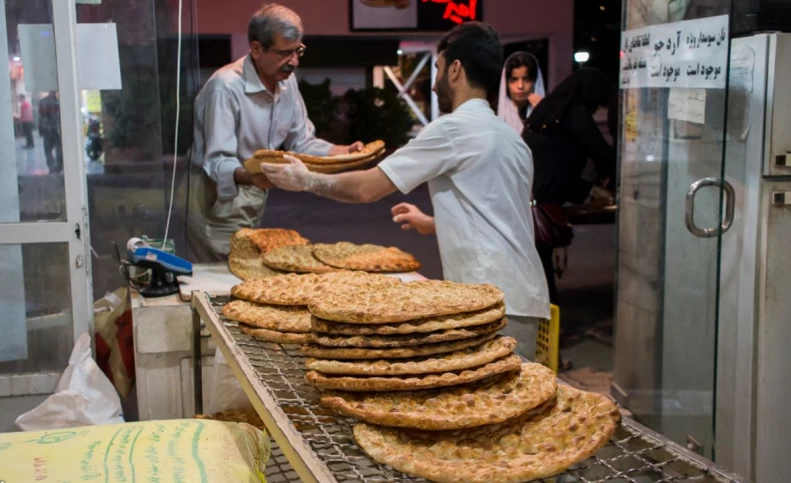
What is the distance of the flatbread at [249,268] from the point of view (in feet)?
9.39

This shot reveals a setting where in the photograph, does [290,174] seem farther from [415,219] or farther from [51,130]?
[51,130]

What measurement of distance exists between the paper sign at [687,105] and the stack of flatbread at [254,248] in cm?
153

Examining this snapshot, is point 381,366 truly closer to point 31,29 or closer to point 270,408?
point 270,408

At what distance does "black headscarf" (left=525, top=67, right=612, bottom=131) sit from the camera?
495 cm

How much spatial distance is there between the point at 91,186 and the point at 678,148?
235cm

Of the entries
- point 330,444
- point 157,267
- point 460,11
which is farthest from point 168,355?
point 460,11

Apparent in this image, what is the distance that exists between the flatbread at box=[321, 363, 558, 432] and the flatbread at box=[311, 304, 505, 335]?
0.11 meters

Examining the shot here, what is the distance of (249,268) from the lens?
2.93 metres

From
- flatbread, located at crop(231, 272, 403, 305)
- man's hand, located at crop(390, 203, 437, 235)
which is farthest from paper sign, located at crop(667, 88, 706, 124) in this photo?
flatbread, located at crop(231, 272, 403, 305)

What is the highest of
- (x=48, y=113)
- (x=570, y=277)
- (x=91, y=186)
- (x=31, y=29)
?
(x=31, y=29)

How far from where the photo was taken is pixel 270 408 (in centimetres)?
146

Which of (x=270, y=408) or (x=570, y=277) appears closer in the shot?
(x=270, y=408)

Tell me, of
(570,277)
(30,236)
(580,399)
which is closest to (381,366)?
(580,399)

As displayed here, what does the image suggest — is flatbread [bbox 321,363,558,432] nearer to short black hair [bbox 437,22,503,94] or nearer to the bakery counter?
the bakery counter
